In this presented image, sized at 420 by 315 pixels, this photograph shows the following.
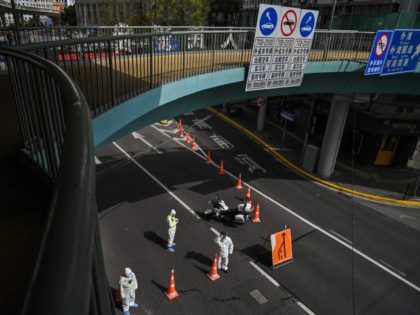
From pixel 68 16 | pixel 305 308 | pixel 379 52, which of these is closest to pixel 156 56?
pixel 379 52

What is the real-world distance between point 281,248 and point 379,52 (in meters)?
10.1

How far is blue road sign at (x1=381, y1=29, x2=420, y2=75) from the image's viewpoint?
14953 millimetres

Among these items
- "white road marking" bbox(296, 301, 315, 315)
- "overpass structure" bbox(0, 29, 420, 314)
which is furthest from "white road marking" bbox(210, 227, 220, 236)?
"overpass structure" bbox(0, 29, 420, 314)

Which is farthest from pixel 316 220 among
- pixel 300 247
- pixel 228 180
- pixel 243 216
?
pixel 228 180

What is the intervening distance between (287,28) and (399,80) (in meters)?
9.69

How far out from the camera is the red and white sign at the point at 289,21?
11492mm

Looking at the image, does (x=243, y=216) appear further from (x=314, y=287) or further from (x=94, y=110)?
(x=94, y=110)

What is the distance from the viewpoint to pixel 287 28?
11.9 meters

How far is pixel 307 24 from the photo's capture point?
12.4 m

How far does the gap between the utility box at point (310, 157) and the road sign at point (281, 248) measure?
11053mm

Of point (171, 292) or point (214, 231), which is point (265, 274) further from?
point (171, 292)

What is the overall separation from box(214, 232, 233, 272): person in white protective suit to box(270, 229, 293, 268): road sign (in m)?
1.85

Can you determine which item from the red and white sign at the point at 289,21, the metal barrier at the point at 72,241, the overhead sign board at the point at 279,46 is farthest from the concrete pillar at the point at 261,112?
the metal barrier at the point at 72,241

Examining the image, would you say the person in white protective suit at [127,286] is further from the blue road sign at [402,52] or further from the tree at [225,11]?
the tree at [225,11]
